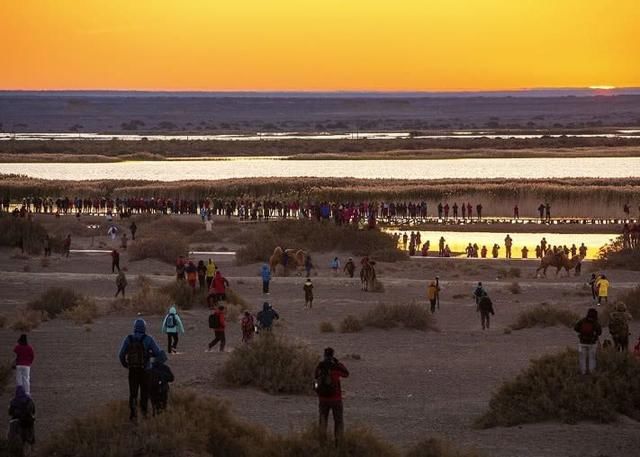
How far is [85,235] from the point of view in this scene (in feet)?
177

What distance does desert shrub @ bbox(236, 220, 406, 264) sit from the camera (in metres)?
43.7

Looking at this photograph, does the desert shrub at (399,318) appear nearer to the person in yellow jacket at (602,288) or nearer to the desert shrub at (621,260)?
the person in yellow jacket at (602,288)

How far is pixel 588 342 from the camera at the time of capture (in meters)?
17.6

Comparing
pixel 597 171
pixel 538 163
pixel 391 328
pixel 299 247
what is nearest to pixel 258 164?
pixel 538 163

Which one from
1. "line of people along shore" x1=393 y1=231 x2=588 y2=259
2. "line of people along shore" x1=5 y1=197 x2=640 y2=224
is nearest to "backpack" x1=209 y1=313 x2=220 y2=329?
"line of people along shore" x1=393 y1=231 x2=588 y2=259

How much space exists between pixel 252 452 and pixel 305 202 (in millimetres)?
51256

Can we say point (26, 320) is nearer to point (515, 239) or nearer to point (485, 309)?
point (485, 309)

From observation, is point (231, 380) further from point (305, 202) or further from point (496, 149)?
point (496, 149)

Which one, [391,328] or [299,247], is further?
[299,247]

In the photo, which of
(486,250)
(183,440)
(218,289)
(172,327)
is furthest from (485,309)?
(486,250)

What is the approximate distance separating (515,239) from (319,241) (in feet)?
34.8

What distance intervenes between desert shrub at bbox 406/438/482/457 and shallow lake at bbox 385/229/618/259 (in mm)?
32043

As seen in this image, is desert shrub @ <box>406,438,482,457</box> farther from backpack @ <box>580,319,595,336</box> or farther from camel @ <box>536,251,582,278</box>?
camel @ <box>536,251,582,278</box>

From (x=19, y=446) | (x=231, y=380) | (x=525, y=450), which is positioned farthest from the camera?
(x=231, y=380)
